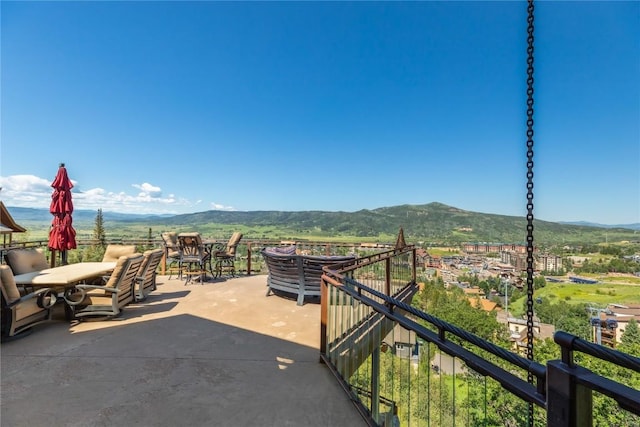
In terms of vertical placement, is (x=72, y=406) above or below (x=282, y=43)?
below

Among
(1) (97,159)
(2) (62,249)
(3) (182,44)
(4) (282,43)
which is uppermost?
(4) (282,43)

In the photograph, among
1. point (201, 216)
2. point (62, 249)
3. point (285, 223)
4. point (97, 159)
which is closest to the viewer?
point (62, 249)

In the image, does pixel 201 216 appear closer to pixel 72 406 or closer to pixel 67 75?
pixel 67 75

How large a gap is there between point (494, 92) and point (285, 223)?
23.3 metres

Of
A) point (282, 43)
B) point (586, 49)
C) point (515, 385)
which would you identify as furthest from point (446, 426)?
point (586, 49)

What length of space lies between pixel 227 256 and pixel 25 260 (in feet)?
13.6

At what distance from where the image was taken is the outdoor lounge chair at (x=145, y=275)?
5.46 metres

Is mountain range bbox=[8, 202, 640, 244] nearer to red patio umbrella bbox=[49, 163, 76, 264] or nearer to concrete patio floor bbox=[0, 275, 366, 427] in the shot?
red patio umbrella bbox=[49, 163, 76, 264]

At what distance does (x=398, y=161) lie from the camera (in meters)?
33.2

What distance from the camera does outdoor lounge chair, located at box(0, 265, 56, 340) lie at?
144 inches

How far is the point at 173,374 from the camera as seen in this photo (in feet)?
9.59

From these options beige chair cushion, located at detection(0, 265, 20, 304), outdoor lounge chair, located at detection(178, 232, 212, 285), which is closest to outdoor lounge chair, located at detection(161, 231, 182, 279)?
outdoor lounge chair, located at detection(178, 232, 212, 285)

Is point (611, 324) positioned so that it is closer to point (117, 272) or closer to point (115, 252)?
point (117, 272)

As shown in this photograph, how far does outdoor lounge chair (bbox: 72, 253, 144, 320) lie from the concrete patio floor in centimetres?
18
